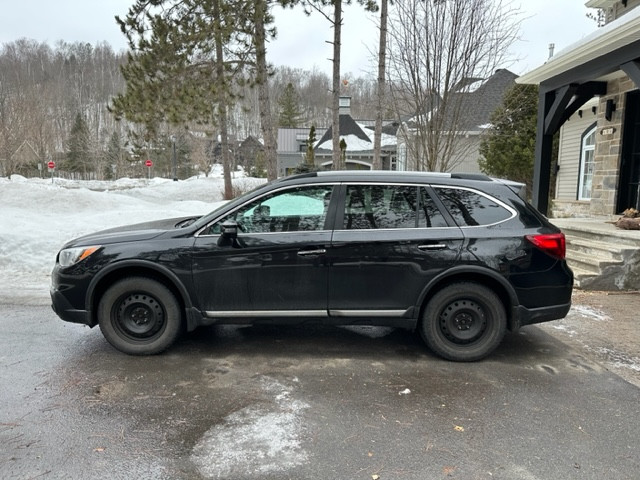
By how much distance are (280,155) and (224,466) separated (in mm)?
40914

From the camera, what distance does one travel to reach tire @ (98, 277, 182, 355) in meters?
4.21

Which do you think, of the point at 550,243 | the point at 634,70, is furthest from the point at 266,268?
the point at 634,70

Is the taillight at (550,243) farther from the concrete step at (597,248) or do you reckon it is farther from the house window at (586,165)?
the house window at (586,165)

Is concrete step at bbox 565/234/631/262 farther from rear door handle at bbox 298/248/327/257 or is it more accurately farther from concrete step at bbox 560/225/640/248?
rear door handle at bbox 298/248/327/257

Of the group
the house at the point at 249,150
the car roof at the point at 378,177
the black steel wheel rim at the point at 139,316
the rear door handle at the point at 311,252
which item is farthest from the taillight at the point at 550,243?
the house at the point at 249,150

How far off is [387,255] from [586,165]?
464 inches

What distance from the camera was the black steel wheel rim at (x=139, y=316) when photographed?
427cm

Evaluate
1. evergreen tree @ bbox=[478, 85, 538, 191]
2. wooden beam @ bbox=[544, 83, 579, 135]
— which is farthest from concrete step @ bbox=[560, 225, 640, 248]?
evergreen tree @ bbox=[478, 85, 538, 191]

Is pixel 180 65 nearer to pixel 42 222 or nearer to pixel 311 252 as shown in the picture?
pixel 42 222

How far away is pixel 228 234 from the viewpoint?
4.08 m

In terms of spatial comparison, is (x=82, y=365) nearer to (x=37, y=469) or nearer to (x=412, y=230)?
(x=37, y=469)

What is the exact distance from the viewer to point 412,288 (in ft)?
13.5

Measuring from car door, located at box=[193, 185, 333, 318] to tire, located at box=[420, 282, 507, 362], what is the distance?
3.39 feet

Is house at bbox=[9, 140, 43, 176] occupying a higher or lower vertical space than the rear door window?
higher
